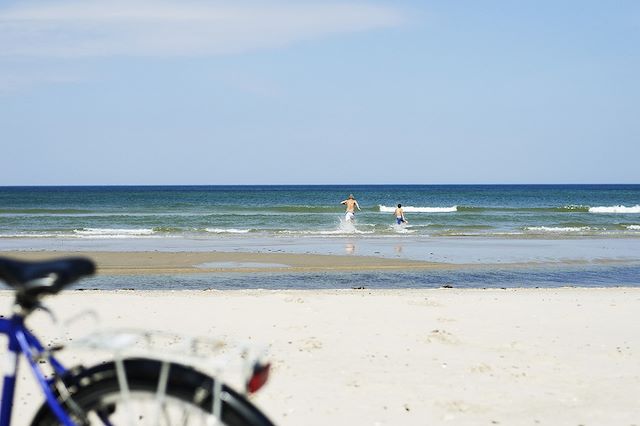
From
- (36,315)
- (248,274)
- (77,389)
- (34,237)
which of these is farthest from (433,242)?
(77,389)

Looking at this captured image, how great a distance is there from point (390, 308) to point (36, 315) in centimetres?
408

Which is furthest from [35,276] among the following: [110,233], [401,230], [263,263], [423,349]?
[401,230]

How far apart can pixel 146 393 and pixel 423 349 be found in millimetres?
4818

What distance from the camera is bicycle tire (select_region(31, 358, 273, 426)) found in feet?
6.89

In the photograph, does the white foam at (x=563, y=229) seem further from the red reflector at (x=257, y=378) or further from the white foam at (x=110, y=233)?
the red reflector at (x=257, y=378)

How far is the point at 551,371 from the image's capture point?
5988 millimetres

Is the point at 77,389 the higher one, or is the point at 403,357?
the point at 77,389

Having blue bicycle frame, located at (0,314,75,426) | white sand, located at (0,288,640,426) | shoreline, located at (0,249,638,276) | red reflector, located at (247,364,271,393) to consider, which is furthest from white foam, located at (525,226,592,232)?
blue bicycle frame, located at (0,314,75,426)

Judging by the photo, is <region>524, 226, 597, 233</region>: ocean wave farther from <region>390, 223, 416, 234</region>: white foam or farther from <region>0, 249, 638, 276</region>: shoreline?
<region>0, 249, 638, 276</region>: shoreline

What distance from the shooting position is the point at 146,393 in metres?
2.14

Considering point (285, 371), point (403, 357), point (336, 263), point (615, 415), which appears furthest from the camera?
point (336, 263)

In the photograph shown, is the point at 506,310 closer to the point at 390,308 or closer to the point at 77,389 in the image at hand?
the point at 390,308

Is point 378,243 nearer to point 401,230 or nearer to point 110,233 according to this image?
point 401,230

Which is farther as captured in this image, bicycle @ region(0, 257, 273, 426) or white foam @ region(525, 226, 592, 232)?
white foam @ region(525, 226, 592, 232)
